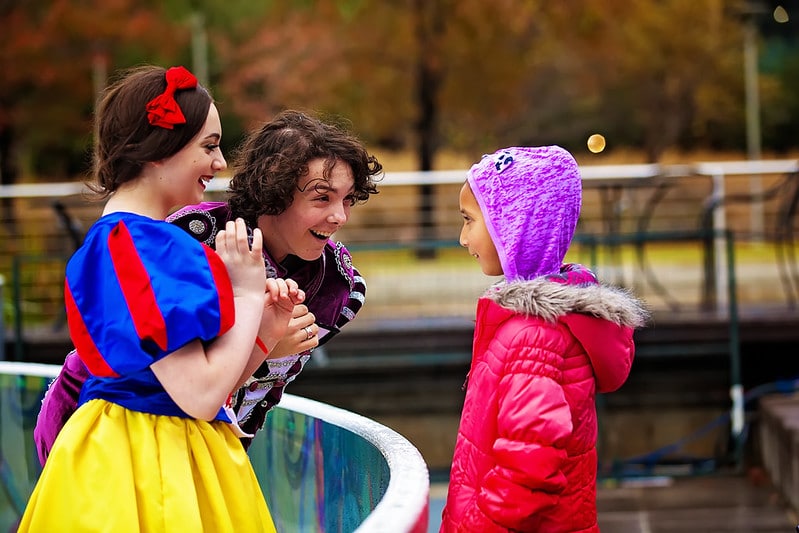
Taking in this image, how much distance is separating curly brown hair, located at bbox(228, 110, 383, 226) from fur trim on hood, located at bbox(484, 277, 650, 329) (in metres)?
0.38

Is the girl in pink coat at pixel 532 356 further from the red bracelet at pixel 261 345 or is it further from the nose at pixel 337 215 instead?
the red bracelet at pixel 261 345

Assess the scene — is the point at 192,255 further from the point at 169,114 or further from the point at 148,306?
the point at 169,114

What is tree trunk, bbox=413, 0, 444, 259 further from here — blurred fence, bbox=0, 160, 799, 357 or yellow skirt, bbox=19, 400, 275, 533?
yellow skirt, bbox=19, 400, 275, 533

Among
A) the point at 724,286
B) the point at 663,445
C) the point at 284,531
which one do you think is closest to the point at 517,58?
the point at 724,286

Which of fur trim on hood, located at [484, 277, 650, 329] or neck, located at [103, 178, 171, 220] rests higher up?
neck, located at [103, 178, 171, 220]

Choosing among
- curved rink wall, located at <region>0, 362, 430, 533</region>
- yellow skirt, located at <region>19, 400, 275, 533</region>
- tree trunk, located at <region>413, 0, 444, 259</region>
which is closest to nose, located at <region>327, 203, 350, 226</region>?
curved rink wall, located at <region>0, 362, 430, 533</region>

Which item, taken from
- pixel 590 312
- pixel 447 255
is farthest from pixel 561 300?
pixel 447 255

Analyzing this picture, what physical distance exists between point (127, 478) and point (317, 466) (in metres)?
0.63

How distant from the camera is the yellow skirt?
1933 millimetres

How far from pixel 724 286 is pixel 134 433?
6545mm

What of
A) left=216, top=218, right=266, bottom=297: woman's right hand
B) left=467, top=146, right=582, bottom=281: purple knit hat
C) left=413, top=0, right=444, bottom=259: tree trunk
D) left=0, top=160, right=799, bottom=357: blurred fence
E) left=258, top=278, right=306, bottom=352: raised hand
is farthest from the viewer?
left=413, top=0, right=444, bottom=259: tree trunk

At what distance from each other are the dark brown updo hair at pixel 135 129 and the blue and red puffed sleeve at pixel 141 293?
0.15m

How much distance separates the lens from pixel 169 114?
80.2 inches

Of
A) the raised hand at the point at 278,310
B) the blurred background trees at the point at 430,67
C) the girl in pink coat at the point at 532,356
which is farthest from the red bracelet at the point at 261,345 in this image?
the blurred background trees at the point at 430,67
